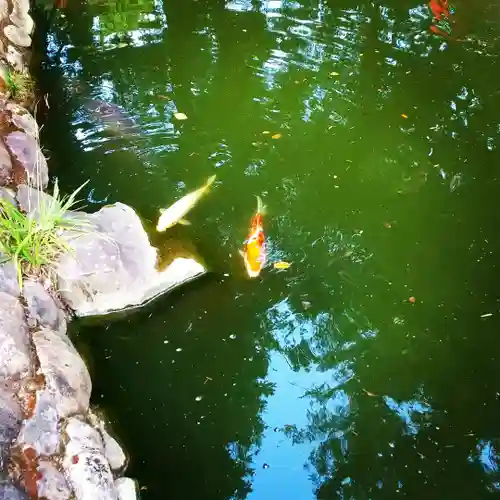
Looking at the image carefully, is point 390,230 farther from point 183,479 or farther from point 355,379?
point 183,479

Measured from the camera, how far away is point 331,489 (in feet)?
9.88

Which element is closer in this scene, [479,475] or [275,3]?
[479,475]

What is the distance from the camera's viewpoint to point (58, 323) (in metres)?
3.34

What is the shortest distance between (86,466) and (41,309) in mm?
992

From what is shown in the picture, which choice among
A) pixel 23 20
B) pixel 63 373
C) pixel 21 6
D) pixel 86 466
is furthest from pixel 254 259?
pixel 21 6

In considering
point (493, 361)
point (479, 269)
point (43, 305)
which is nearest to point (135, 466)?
point (43, 305)

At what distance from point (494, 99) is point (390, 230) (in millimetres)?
2226

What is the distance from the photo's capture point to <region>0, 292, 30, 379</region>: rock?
9.10ft

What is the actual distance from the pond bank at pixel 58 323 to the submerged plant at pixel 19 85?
0.23 meters

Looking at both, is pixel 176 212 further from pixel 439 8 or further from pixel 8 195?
pixel 439 8

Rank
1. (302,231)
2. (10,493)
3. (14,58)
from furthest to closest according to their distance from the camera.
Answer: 1. (14,58)
2. (302,231)
3. (10,493)

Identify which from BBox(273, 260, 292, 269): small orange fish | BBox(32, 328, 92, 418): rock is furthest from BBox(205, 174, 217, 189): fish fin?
BBox(32, 328, 92, 418): rock

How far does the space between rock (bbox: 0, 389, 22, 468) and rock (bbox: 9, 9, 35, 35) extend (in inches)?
183

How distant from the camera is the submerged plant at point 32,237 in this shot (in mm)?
3279
